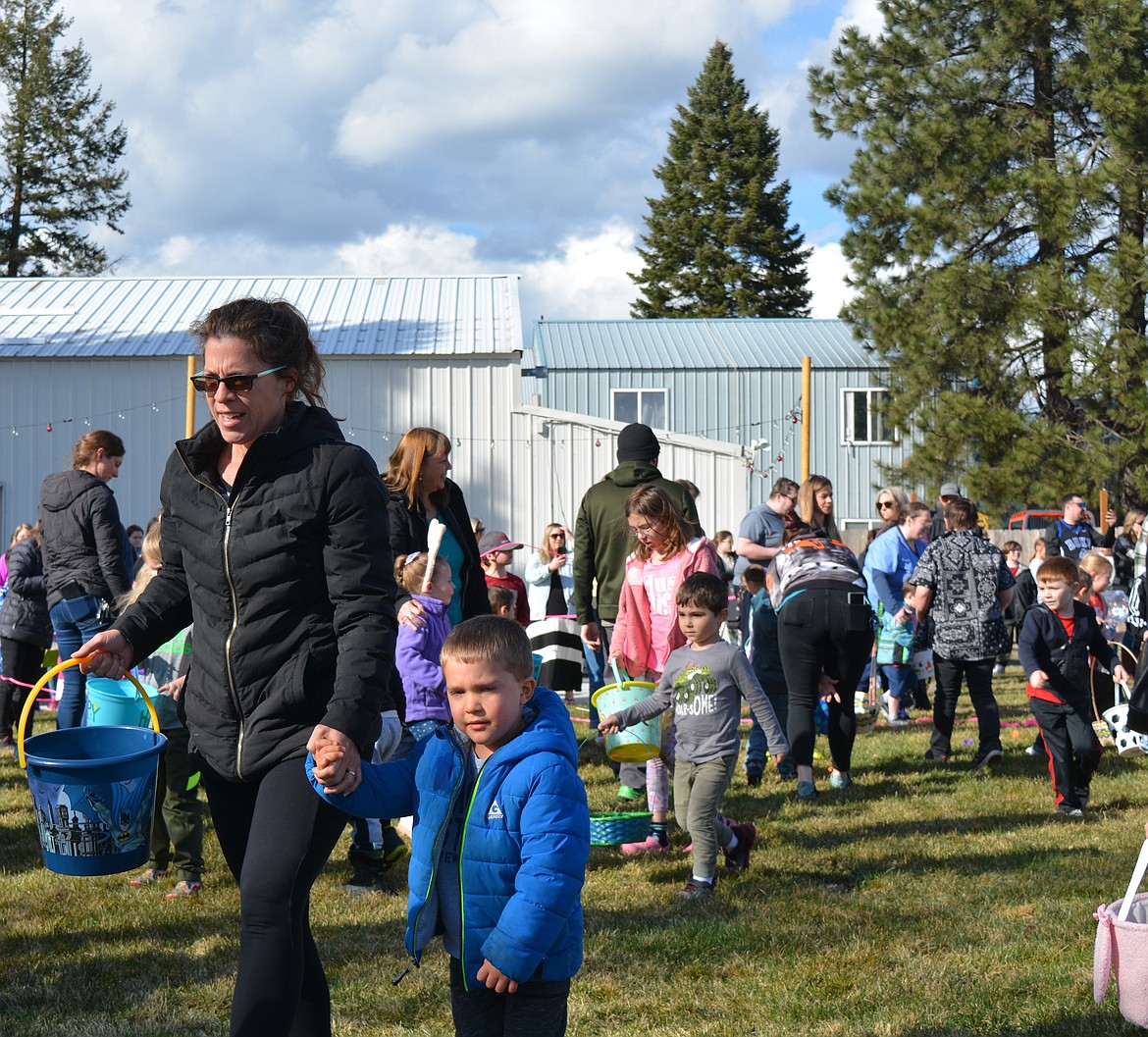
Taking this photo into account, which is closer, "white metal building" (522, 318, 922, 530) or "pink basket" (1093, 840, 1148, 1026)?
"pink basket" (1093, 840, 1148, 1026)

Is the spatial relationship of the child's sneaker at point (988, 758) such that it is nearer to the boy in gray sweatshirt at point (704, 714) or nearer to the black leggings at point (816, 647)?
the black leggings at point (816, 647)

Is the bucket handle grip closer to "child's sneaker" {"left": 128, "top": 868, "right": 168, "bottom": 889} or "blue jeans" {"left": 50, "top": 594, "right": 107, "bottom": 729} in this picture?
"child's sneaker" {"left": 128, "top": 868, "right": 168, "bottom": 889}

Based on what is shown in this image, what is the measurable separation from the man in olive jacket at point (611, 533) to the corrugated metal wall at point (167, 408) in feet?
50.5

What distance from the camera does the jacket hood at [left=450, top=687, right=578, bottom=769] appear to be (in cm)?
289

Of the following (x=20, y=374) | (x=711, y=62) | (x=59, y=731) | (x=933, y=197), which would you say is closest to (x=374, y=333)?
(x=20, y=374)

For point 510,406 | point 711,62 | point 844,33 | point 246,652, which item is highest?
point 711,62

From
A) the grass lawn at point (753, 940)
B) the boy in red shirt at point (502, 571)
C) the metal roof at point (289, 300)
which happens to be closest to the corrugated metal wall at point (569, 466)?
the metal roof at point (289, 300)

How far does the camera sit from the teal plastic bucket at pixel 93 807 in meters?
3.54

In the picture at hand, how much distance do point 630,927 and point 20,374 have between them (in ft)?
68.9

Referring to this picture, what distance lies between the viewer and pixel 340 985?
460 cm

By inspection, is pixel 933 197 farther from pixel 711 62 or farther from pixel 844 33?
pixel 711 62

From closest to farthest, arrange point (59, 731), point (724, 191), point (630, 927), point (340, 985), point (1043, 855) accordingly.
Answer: point (59, 731), point (340, 985), point (630, 927), point (1043, 855), point (724, 191)

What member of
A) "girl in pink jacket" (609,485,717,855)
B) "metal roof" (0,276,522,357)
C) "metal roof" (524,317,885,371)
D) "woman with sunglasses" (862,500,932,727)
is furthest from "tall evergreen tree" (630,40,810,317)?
"girl in pink jacket" (609,485,717,855)

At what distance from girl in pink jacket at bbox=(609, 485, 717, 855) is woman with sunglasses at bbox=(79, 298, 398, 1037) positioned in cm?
→ 353
